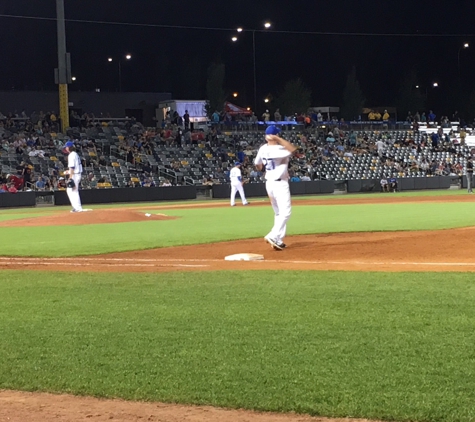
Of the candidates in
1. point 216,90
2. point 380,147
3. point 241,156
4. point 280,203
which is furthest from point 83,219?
point 216,90

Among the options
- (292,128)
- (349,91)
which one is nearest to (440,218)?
(292,128)

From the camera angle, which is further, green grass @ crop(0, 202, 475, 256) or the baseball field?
green grass @ crop(0, 202, 475, 256)

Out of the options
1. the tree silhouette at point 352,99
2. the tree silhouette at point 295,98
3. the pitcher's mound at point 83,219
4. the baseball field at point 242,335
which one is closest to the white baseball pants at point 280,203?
the baseball field at point 242,335

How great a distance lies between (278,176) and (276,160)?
0.87ft

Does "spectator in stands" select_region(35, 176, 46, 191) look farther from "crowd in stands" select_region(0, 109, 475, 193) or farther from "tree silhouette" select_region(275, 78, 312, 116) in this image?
"tree silhouette" select_region(275, 78, 312, 116)

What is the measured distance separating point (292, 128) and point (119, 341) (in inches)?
1670

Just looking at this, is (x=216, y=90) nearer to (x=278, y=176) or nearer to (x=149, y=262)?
(x=278, y=176)

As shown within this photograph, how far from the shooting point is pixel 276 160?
11711 millimetres

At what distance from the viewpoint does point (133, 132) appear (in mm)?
41844

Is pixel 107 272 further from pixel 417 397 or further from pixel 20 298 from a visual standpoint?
pixel 417 397

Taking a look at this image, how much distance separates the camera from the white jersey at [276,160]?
11680 millimetres

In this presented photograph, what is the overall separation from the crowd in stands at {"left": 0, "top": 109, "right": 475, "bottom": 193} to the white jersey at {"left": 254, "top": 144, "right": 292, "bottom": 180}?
23674 millimetres

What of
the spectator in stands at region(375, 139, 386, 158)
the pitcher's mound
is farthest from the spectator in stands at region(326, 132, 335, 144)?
the pitcher's mound

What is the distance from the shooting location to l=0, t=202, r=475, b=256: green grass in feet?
44.4
